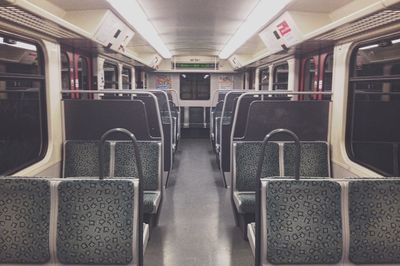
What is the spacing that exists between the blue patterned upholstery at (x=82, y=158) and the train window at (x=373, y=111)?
96.8 inches

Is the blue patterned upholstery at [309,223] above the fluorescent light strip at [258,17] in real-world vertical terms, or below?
below

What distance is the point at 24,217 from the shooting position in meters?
1.88

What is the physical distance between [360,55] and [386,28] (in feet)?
2.06

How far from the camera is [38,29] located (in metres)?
2.97

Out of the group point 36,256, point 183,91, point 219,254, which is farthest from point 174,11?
point 183,91

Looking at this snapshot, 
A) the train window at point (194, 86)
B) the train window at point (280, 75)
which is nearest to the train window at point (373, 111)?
the train window at point (280, 75)

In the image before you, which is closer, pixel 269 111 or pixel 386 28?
pixel 386 28

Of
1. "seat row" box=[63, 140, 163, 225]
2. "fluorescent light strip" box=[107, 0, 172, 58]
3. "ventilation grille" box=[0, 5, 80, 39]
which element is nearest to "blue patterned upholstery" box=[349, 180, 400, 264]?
"seat row" box=[63, 140, 163, 225]

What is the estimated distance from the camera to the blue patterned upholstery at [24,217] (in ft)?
6.14

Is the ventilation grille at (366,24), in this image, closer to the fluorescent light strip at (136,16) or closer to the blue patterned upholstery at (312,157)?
the blue patterned upholstery at (312,157)

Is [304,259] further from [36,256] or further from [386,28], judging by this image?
[386,28]

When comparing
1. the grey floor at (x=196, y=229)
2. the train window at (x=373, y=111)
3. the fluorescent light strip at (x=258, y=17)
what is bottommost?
the grey floor at (x=196, y=229)

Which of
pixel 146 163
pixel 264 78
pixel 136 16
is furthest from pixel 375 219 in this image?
pixel 264 78

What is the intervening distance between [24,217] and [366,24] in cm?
268
